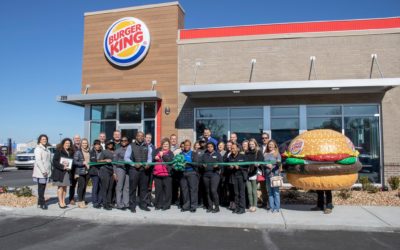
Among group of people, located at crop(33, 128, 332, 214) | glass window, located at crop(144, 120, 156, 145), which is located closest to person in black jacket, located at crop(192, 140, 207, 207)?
group of people, located at crop(33, 128, 332, 214)

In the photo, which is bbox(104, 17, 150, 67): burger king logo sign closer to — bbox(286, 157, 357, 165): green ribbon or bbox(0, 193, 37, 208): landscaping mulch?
bbox(0, 193, 37, 208): landscaping mulch

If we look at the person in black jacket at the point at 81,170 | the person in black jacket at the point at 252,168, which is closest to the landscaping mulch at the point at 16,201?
the person in black jacket at the point at 81,170

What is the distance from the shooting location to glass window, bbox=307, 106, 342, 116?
13.2 m

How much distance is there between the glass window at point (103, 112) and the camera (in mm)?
15238

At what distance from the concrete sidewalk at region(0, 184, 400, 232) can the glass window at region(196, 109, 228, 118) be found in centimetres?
518

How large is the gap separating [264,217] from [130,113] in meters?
8.41

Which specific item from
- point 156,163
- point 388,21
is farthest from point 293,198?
point 388,21

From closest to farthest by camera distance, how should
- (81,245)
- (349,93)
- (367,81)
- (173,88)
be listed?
(81,245), (367,81), (349,93), (173,88)

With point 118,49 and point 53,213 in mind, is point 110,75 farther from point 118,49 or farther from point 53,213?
point 53,213

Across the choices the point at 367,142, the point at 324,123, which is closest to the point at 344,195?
the point at 367,142

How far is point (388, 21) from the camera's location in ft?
43.1

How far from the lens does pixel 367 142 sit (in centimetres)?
1298

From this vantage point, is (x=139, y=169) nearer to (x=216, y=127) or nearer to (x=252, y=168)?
(x=252, y=168)

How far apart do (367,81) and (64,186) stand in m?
9.60
